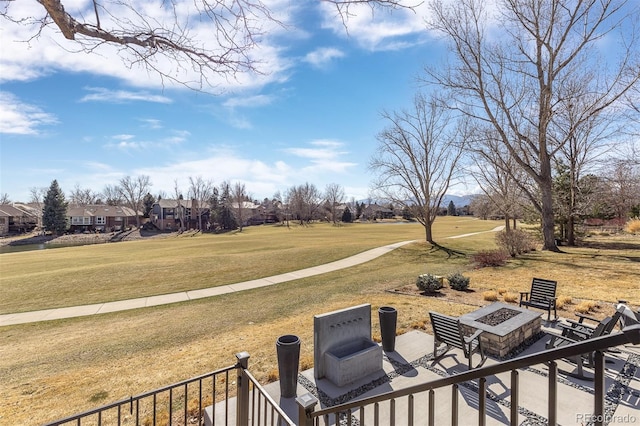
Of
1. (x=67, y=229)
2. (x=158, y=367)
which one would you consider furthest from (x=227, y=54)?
(x=67, y=229)

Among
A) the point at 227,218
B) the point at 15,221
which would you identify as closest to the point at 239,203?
the point at 227,218

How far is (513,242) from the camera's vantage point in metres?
19.5

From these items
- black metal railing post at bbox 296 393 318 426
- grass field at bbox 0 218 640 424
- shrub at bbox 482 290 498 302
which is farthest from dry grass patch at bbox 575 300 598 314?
black metal railing post at bbox 296 393 318 426

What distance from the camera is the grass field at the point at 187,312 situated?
6020 mm

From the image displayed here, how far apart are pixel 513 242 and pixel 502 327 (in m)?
15.8

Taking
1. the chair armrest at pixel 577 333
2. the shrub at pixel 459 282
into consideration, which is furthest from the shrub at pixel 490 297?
the chair armrest at pixel 577 333

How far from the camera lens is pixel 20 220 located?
67.1 meters

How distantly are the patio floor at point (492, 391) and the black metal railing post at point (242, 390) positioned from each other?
92 centimetres

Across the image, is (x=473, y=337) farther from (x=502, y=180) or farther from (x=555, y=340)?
(x=502, y=180)

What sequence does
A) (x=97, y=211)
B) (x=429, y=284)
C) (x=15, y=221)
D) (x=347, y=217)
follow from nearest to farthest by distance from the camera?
1. (x=429, y=284)
2. (x=15, y=221)
3. (x=97, y=211)
4. (x=347, y=217)

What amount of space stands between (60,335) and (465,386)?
1104cm

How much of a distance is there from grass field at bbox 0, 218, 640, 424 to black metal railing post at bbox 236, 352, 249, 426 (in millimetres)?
1916

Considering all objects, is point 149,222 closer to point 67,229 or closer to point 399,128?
point 67,229

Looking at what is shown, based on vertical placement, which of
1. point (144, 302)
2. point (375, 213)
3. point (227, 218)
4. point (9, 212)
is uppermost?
point (9, 212)
